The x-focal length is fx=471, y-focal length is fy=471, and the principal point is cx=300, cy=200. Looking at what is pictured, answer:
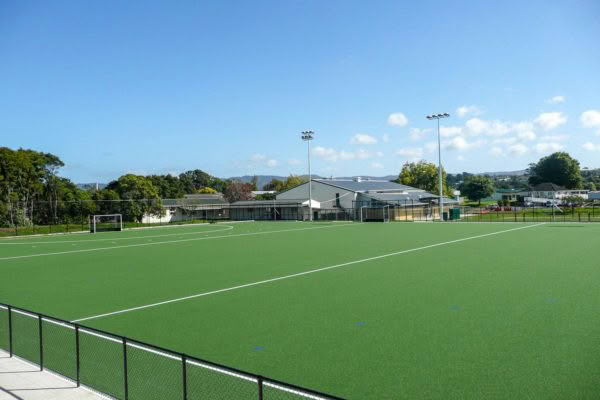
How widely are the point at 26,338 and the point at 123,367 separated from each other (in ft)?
10.4

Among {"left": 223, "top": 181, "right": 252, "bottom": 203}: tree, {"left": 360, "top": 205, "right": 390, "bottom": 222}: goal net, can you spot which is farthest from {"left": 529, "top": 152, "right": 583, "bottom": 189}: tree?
{"left": 360, "top": 205, "right": 390, "bottom": 222}: goal net

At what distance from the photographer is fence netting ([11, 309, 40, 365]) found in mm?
9039

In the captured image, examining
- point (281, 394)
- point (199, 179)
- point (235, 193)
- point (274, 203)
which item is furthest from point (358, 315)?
point (199, 179)

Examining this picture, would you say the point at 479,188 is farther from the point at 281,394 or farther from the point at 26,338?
the point at 281,394

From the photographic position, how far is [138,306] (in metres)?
14.0

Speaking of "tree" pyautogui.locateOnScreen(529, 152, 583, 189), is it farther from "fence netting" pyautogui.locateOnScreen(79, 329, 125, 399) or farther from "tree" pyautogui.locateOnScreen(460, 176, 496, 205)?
"fence netting" pyautogui.locateOnScreen(79, 329, 125, 399)

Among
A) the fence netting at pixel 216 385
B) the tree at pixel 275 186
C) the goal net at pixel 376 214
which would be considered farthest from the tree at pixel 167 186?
the fence netting at pixel 216 385

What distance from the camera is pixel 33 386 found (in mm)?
7691

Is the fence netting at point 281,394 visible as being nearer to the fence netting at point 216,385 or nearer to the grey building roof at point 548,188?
the fence netting at point 216,385

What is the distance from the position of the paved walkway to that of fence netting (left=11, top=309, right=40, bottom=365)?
0.38 metres

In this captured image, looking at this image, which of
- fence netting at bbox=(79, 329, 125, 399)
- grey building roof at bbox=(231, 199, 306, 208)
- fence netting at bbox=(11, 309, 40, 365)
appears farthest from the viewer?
grey building roof at bbox=(231, 199, 306, 208)

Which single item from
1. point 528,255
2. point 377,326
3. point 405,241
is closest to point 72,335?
point 377,326

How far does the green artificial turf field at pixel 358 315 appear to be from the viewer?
25.8 ft

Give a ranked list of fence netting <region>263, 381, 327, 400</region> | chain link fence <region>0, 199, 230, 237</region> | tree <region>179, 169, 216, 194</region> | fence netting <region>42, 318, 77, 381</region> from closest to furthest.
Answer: fence netting <region>263, 381, 327, 400</region> → fence netting <region>42, 318, 77, 381</region> → chain link fence <region>0, 199, 230, 237</region> → tree <region>179, 169, 216, 194</region>
